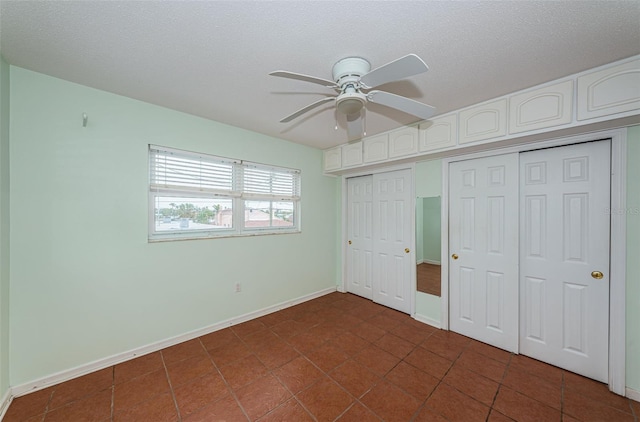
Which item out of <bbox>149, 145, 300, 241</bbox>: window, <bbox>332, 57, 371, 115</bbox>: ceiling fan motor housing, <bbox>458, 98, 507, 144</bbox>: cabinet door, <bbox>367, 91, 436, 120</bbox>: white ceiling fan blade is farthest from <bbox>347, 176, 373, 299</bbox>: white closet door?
<bbox>332, 57, 371, 115</bbox>: ceiling fan motor housing

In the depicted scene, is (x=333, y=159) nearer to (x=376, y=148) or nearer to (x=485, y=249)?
(x=376, y=148)

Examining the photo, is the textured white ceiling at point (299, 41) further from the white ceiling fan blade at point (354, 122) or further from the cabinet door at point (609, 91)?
the white ceiling fan blade at point (354, 122)

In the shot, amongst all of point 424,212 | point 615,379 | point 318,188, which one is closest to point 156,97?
point 318,188

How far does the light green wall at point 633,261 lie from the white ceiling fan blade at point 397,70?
1.96 metres

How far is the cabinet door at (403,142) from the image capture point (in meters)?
2.80

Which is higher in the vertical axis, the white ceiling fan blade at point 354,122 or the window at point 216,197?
the white ceiling fan blade at point 354,122

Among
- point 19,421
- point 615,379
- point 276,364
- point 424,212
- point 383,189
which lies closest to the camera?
point 19,421

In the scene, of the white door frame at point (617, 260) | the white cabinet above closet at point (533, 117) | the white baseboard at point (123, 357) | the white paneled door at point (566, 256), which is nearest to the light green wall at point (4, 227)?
the white baseboard at point (123, 357)

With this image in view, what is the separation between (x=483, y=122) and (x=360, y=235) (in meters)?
2.25

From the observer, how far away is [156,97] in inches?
87.9

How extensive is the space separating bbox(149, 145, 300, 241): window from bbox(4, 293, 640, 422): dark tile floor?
1262mm

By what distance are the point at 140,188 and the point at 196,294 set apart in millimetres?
1269

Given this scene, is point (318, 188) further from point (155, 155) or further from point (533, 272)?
point (533, 272)

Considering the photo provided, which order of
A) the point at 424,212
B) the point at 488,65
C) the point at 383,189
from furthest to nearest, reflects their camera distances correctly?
the point at 383,189 < the point at 424,212 < the point at 488,65
